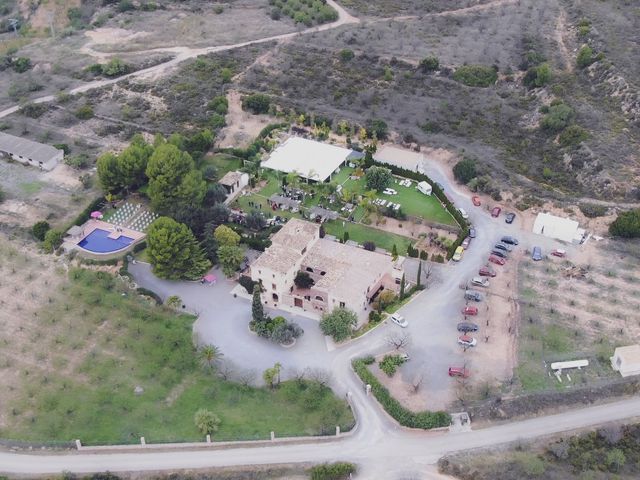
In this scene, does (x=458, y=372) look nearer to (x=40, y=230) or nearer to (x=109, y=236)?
(x=109, y=236)

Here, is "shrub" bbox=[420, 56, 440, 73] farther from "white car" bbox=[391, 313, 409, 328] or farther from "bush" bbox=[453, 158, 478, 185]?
"white car" bbox=[391, 313, 409, 328]

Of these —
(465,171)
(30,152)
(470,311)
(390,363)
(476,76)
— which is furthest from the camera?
(476,76)

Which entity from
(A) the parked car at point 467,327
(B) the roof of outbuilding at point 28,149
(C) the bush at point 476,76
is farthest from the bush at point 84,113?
(A) the parked car at point 467,327

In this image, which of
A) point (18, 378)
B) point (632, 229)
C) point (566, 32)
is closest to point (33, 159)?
point (18, 378)

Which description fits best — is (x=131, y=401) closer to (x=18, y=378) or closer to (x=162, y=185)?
(x=18, y=378)

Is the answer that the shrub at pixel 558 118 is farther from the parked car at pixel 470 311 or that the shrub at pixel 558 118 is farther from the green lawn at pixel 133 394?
the green lawn at pixel 133 394

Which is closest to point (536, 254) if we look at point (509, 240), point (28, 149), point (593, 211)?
point (509, 240)
